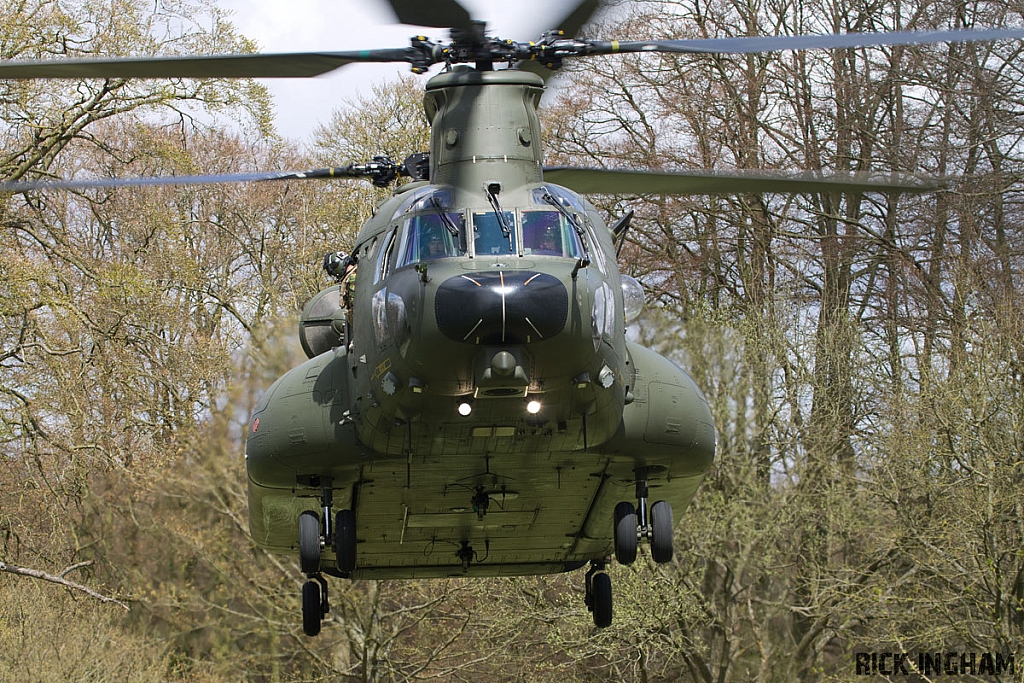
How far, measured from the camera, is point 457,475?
11133 mm

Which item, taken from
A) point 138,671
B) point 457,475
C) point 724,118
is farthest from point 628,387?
point 724,118

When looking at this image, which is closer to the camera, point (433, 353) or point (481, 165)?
point (433, 353)

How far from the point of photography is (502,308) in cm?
902

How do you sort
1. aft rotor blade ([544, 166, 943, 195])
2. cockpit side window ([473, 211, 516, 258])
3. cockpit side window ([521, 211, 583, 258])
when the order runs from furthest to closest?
aft rotor blade ([544, 166, 943, 195]) → cockpit side window ([521, 211, 583, 258]) → cockpit side window ([473, 211, 516, 258])

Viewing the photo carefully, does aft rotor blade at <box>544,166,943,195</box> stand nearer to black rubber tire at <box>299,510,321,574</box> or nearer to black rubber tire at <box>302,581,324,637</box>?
black rubber tire at <box>299,510,321,574</box>

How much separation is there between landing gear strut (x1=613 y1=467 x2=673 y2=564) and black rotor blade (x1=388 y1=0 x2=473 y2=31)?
4085 mm

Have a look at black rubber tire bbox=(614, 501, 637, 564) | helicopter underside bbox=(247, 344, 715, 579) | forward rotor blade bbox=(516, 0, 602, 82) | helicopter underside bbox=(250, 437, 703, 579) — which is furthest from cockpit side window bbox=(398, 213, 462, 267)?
black rubber tire bbox=(614, 501, 637, 564)

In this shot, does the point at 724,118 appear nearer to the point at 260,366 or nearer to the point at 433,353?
the point at 260,366

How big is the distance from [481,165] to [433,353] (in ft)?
8.69

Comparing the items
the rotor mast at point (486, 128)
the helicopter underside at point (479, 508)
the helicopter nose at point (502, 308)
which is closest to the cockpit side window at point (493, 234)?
the helicopter nose at point (502, 308)

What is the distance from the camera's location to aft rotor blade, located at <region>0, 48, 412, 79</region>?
958 cm

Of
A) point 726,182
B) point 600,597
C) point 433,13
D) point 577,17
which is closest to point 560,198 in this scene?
point 577,17

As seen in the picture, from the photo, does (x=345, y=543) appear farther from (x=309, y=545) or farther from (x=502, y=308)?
(x=502, y=308)

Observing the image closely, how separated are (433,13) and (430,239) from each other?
71.9 inches
